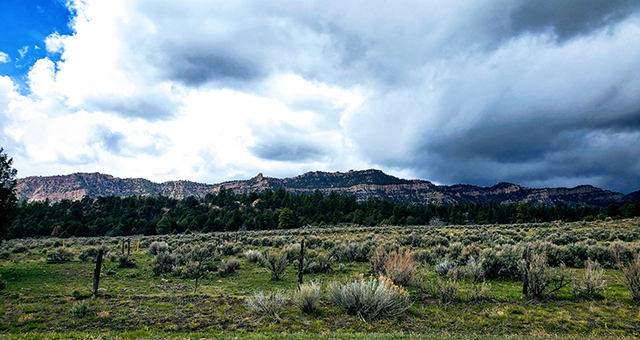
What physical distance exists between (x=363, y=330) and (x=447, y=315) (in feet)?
9.82

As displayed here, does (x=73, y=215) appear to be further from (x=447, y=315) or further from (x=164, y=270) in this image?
(x=447, y=315)

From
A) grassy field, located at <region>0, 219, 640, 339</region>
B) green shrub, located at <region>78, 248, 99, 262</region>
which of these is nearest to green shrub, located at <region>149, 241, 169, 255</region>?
green shrub, located at <region>78, 248, 99, 262</region>

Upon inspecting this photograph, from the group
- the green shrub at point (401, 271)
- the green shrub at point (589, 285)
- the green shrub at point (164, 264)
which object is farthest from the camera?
the green shrub at point (164, 264)

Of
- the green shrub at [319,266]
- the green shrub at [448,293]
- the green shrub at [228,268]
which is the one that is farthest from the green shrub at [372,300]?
the green shrub at [228,268]

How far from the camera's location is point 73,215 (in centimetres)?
7344

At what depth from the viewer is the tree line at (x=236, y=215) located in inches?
2438

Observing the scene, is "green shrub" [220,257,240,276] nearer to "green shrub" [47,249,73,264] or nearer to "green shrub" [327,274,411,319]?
"green shrub" [327,274,411,319]

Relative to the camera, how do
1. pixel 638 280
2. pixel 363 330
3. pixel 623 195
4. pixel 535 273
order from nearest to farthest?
pixel 363 330 < pixel 638 280 < pixel 535 273 < pixel 623 195

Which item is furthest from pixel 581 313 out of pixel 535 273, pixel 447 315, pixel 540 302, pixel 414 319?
pixel 414 319

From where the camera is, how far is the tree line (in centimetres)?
6194

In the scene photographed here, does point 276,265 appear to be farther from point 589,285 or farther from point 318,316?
point 589,285

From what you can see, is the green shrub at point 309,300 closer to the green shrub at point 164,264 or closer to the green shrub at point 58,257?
the green shrub at point 164,264

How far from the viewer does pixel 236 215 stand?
229 ft

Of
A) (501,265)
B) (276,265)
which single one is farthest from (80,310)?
(501,265)
